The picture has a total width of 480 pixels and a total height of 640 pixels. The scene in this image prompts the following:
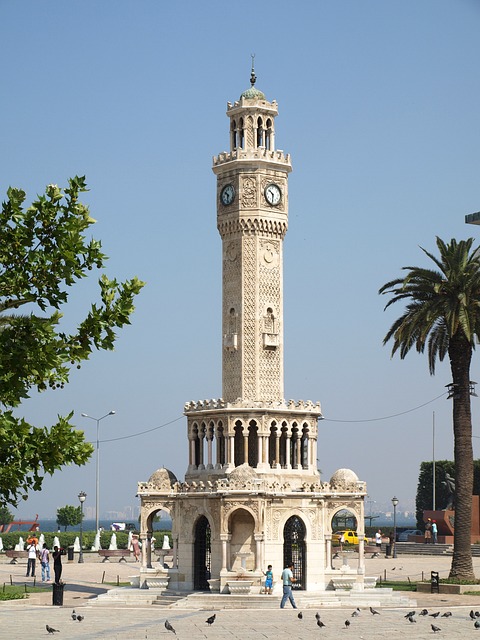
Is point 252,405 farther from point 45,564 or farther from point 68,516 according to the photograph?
point 68,516

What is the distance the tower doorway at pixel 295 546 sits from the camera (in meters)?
52.3

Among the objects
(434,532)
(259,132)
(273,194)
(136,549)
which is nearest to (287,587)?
(273,194)

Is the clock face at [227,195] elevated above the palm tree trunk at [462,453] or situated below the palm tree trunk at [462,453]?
above

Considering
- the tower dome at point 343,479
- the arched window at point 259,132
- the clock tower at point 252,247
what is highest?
the arched window at point 259,132

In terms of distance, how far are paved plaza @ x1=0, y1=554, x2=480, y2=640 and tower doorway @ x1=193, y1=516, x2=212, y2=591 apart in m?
3.43

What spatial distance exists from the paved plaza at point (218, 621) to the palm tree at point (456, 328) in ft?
12.0

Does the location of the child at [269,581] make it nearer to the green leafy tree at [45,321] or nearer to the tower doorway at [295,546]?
the tower doorway at [295,546]

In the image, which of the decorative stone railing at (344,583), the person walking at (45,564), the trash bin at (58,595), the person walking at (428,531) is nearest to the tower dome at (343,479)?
the decorative stone railing at (344,583)

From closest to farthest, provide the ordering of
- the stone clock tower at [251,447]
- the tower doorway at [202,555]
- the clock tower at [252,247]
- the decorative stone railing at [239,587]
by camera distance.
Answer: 1. the decorative stone railing at [239,587]
2. the stone clock tower at [251,447]
3. the tower doorway at [202,555]
4. the clock tower at [252,247]

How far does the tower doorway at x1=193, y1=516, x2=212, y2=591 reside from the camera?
173ft

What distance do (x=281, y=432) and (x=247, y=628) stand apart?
47.5ft

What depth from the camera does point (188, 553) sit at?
53.0m

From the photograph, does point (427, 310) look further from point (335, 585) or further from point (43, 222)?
point (43, 222)

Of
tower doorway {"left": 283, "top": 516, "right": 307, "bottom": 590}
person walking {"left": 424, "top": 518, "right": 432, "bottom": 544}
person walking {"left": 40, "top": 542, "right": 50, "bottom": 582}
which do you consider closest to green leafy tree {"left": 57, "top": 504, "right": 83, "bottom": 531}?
person walking {"left": 424, "top": 518, "right": 432, "bottom": 544}
